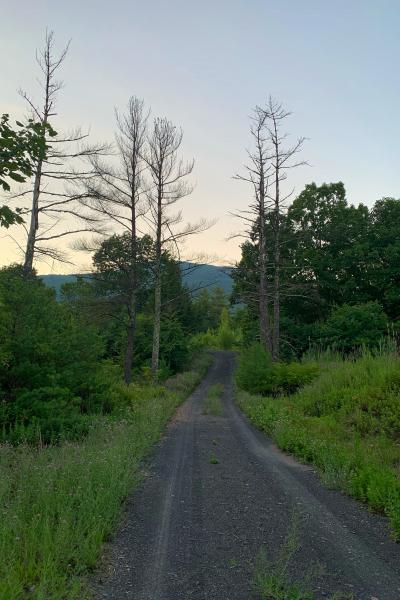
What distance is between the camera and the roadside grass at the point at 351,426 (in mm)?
7156

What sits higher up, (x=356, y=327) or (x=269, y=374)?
(x=356, y=327)

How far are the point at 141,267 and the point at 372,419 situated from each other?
52.3 feet

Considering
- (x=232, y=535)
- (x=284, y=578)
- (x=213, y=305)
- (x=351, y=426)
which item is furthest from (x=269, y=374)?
(x=213, y=305)

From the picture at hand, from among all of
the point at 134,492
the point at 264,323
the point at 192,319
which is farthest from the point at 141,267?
the point at 192,319

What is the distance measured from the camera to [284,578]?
4.16 meters

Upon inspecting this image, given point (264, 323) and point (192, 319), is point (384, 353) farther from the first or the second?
point (192, 319)

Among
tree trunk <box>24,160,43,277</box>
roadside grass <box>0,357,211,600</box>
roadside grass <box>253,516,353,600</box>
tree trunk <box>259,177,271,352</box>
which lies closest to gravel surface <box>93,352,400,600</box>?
roadside grass <box>253,516,353,600</box>

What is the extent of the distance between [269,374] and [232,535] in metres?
16.2

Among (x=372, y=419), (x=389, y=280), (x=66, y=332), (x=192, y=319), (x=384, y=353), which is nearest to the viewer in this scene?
(x=372, y=419)

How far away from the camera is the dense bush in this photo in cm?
1922

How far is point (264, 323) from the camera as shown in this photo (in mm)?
25344

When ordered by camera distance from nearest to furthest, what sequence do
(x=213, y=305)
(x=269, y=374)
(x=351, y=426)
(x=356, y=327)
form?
1. (x=351, y=426)
2. (x=269, y=374)
3. (x=356, y=327)
4. (x=213, y=305)

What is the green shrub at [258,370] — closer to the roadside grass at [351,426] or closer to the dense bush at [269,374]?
the dense bush at [269,374]

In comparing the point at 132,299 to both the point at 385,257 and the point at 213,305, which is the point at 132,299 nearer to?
the point at 385,257
